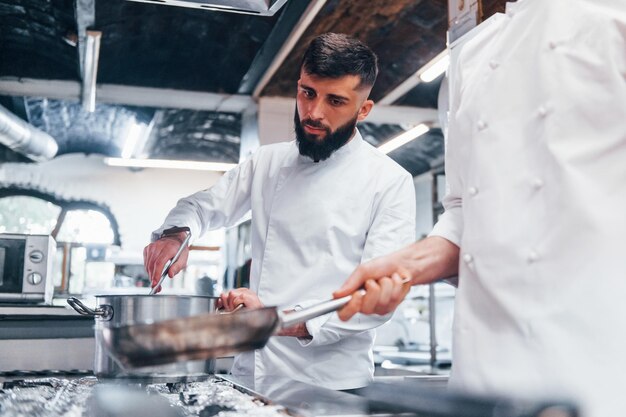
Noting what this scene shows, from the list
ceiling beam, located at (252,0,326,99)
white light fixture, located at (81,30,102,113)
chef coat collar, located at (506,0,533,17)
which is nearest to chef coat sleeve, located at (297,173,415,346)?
chef coat collar, located at (506,0,533,17)

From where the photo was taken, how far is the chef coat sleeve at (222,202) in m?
1.98

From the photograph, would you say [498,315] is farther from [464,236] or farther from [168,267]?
[168,267]

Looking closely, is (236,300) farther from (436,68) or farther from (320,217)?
(436,68)

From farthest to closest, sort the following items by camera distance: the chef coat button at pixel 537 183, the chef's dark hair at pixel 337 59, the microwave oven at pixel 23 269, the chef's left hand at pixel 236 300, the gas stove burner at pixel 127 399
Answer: the microwave oven at pixel 23 269
the chef's dark hair at pixel 337 59
the chef's left hand at pixel 236 300
the chef coat button at pixel 537 183
the gas stove burner at pixel 127 399

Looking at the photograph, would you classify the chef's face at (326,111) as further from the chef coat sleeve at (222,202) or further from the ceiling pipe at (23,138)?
the ceiling pipe at (23,138)

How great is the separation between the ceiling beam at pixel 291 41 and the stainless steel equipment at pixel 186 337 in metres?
3.43

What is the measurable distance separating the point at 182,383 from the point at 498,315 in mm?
630

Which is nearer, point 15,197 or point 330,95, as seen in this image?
point 330,95

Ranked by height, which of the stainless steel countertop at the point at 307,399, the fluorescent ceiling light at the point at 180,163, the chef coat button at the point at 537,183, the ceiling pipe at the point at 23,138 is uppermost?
the ceiling pipe at the point at 23,138

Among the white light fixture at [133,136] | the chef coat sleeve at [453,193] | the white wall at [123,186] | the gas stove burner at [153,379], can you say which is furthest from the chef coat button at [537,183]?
the white wall at [123,186]

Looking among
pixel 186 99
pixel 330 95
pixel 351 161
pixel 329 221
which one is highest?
pixel 186 99

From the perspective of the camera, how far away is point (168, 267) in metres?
1.71

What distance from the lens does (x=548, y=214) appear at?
1.07m

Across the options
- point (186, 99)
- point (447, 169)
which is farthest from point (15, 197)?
point (447, 169)
